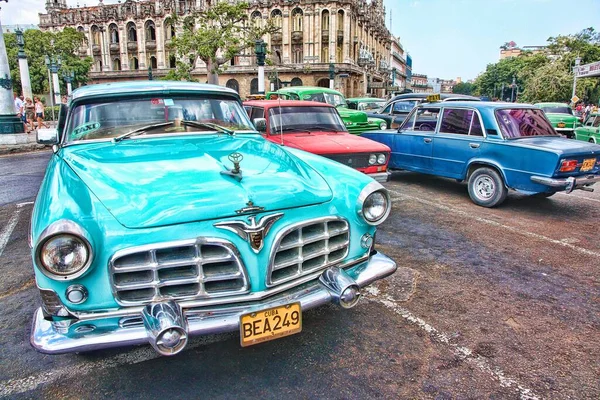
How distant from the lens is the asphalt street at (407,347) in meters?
2.55

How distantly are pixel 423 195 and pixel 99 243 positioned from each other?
6.56m

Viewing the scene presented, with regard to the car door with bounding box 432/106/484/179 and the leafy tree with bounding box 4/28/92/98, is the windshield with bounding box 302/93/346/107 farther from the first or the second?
the leafy tree with bounding box 4/28/92/98

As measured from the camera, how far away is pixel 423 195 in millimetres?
7801

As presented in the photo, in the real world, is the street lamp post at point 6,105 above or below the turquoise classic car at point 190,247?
above

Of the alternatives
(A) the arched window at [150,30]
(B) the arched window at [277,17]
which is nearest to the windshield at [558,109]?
(B) the arched window at [277,17]

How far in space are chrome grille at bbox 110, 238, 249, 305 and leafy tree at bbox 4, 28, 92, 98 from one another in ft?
165

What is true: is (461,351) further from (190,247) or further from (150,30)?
(150,30)

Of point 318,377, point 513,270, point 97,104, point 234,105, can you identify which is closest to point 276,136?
point 234,105

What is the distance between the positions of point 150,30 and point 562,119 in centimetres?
5197

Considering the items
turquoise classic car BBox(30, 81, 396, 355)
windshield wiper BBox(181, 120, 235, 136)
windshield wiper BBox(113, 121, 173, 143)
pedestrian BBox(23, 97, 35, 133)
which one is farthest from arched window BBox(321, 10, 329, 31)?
turquoise classic car BBox(30, 81, 396, 355)

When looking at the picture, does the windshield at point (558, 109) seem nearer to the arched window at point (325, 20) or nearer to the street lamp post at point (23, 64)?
the street lamp post at point (23, 64)

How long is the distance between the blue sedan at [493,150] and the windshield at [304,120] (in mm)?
1613

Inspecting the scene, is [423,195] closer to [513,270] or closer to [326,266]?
[513,270]

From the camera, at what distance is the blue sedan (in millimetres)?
6000
